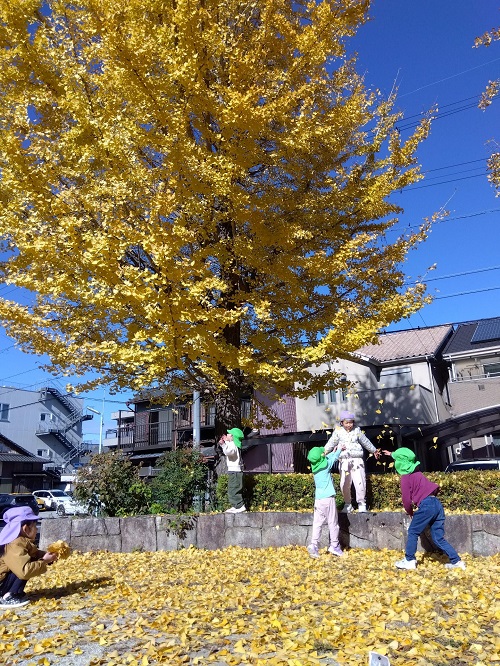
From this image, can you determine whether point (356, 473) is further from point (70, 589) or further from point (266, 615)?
point (70, 589)

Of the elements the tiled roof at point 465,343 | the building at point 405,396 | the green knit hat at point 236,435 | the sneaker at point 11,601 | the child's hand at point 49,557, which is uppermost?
the tiled roof at point 465,343

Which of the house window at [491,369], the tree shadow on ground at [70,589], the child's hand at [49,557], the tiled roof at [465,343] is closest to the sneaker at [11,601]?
the tree shadow on ground at [70,589]

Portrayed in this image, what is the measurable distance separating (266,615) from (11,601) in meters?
2.61

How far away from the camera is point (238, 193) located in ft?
22.5

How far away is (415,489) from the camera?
580cm

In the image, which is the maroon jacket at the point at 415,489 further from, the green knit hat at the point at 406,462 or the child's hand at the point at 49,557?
the child's hand at the point at 49,557

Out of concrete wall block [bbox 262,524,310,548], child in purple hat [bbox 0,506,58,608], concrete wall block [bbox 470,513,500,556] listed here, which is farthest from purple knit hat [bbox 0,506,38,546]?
concrete wall block [bbox 470,513,500,556]

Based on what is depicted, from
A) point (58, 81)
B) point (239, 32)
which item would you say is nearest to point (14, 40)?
point (58, 81)

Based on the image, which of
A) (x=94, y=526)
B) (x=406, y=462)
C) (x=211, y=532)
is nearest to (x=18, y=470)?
(x=94, y=526)

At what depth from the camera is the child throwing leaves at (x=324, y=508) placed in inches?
254

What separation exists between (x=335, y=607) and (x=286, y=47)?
311 inches

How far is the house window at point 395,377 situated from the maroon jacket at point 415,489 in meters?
15.4

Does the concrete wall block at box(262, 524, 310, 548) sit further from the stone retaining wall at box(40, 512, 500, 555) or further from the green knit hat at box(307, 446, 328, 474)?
the green knit hat at box(307, 446, 328, 474)

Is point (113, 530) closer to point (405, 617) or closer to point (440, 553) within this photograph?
point (440, 553)
